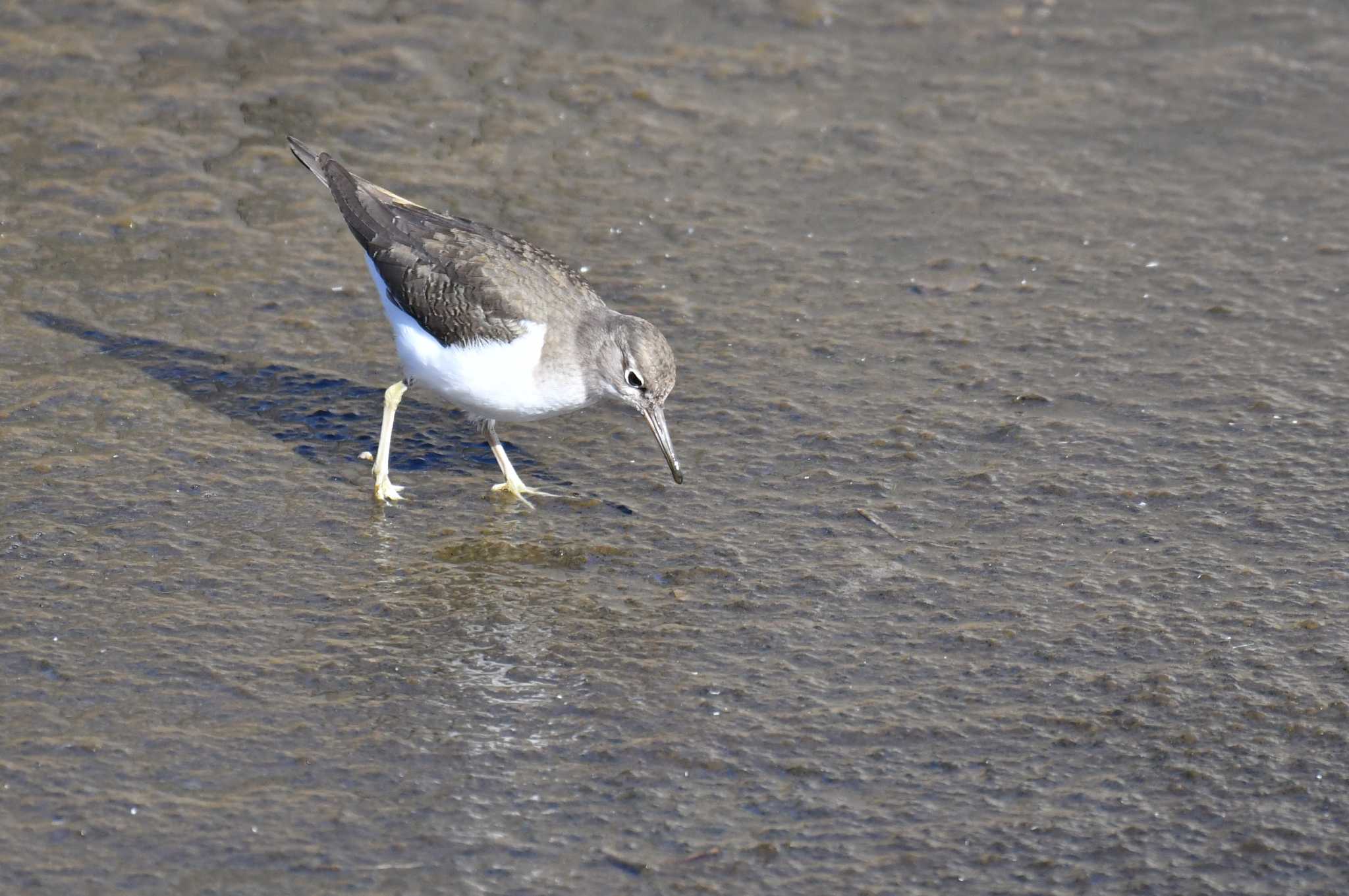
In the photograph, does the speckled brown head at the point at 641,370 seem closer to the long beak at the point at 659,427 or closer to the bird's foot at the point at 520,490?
the long beak at the point at 659,427

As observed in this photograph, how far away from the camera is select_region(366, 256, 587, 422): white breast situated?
6.86 metres

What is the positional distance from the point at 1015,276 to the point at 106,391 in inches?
194

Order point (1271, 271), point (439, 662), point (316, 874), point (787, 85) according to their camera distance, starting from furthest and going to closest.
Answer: point (787, 85) < point (1271, 271) < point (439, 662) < point (316, 874)

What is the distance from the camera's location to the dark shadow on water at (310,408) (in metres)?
7.56

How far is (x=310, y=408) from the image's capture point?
306 inches

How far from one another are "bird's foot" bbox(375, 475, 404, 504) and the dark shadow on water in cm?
27

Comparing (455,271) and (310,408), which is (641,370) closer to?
(455,271)

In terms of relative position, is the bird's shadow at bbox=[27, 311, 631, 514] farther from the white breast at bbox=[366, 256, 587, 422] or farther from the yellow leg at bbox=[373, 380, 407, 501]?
the white breast at bbox=[366, 256, 587, 422]

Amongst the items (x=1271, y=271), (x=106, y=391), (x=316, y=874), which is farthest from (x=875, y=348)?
(x=316, y=874)

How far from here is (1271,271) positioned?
8930 millimetres

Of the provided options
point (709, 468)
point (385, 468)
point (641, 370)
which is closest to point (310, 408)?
point (385, 468)

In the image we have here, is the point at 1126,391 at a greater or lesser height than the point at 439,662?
greater

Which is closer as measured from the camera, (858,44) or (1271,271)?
(1271,271)

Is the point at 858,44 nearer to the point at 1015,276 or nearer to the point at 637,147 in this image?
the point at 637,147
